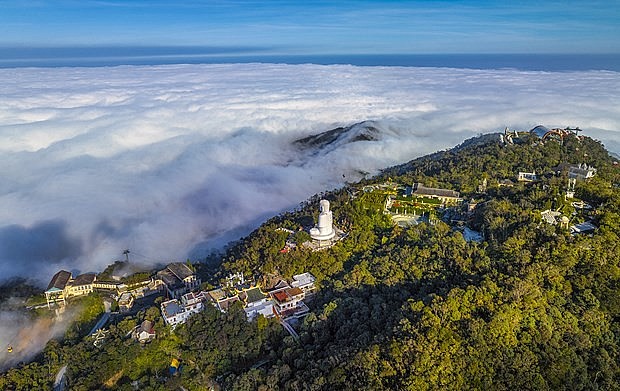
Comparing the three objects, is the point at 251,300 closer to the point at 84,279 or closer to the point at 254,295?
the point at 254,295

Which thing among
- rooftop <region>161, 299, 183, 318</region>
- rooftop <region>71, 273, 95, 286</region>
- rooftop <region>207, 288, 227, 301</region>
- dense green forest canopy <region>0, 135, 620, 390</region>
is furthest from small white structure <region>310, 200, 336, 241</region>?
rooftop <region>71, 273, 95, 286</region>

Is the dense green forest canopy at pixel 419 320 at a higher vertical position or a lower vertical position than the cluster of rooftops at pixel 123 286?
higher

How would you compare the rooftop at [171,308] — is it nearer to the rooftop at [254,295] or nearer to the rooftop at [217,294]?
the rooftop at [217,294]

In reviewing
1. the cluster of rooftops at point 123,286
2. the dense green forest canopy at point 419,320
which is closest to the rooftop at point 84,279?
the cluster of rooftops at point 123,286

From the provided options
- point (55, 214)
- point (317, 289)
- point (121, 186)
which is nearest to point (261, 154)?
point (121, 186)

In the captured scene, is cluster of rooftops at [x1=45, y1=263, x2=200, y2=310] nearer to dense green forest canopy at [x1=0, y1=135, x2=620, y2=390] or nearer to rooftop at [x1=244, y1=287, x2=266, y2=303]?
dense green forest canopy at [x1=0, y1=135, x2=620, y2=390]

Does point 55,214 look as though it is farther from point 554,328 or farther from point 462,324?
point 554,328
